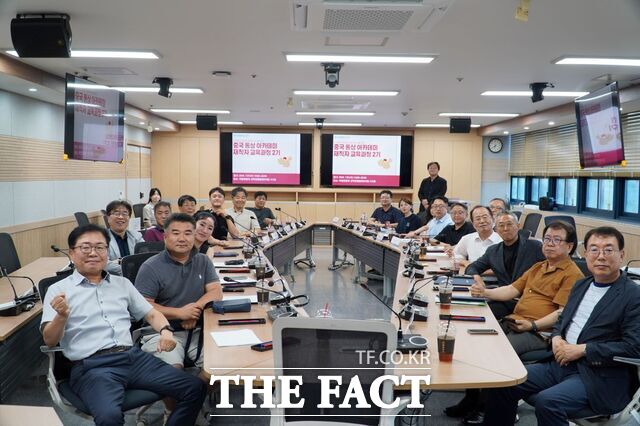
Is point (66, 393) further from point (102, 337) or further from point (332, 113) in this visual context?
point (332, 113)

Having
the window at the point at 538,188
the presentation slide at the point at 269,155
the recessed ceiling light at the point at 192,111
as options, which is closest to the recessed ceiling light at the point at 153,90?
the recessed ceiling light at the point at 192,111

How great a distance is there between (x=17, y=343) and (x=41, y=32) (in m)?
2.26

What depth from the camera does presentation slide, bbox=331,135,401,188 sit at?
1119cm

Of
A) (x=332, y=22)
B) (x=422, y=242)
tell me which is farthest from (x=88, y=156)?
(x=422, y=242)

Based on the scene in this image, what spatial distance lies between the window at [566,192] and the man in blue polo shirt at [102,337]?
8.07m

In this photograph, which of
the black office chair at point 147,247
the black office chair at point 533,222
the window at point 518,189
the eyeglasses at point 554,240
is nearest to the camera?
the eyeglasses at point 554,240

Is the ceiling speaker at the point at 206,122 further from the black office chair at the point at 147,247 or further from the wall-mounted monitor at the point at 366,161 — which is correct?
the black office chair at the point at 147,247

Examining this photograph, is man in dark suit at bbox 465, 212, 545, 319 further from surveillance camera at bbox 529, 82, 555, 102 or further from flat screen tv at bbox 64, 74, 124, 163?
flat screen tv at bbox 64, 74, 124, 163

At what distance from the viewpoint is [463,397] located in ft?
10.5

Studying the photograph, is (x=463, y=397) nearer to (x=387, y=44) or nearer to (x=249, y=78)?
(x=387, y=44)

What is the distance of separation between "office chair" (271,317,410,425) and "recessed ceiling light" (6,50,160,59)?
387 centimetres

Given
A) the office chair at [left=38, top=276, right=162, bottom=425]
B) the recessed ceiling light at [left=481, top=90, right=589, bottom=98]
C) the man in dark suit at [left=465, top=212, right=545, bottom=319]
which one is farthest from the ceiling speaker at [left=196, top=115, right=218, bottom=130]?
the office chair at [left=38, top=276, right=162, bottom=425]

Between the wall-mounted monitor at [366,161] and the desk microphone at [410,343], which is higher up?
the wall-mounted monitor at [366,161]

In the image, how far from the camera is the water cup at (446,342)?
6.97 ft
